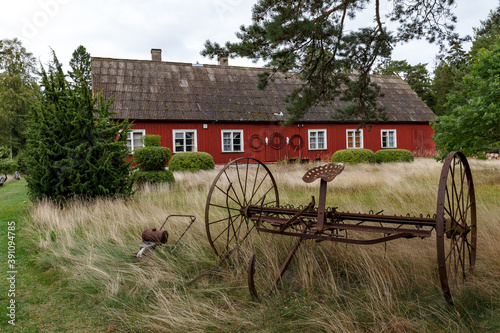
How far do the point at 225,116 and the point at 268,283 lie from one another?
1614cm

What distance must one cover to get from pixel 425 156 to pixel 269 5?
811 inches

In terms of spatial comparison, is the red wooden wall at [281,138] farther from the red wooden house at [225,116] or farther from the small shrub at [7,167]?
the small shrub at [7,167]

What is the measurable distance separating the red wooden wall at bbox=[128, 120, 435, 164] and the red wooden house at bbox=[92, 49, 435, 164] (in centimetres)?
5

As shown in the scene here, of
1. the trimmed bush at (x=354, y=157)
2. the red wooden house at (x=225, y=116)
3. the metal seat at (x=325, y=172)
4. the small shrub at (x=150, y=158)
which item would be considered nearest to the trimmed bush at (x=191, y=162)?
the red wooden house at (x=225, y=116)

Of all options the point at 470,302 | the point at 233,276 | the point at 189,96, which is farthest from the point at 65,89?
the point at 189,96

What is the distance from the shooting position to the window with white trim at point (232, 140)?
19477 millimetres

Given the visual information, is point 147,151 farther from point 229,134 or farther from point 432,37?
point 229,134

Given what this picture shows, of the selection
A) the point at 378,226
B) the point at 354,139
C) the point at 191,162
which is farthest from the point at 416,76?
the point at 378,226

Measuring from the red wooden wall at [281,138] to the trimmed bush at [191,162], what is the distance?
2571 millimetres

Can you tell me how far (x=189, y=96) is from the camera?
19.6 metres

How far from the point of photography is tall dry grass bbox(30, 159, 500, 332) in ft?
9.43

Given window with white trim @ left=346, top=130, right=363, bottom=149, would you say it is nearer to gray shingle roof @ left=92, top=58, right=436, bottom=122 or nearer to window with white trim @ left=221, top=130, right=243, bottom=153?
gray shingle roof @ left=92, top=58, right=436, bottom=122

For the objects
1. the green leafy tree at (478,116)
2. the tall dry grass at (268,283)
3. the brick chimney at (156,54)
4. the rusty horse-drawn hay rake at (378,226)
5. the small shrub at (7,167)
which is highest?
the brick chimney at (156,54)


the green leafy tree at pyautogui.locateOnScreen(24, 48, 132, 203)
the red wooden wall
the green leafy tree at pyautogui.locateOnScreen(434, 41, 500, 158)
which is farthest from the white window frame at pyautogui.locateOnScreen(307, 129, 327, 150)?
the green leafy tree at pyautogui.locateOnScreen(24, 48, 132, 203)
